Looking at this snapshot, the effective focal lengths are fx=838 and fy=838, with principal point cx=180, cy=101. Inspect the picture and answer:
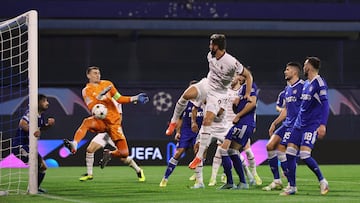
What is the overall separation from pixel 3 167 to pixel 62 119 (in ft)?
8.39

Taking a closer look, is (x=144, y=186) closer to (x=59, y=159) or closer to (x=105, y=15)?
(x=59, y=159)

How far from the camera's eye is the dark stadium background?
30156 millimetres

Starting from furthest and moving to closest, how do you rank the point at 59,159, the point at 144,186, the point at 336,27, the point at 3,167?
the point at 336,27 → the point at 59,159 → the point at 3,167 → the point at 144,186

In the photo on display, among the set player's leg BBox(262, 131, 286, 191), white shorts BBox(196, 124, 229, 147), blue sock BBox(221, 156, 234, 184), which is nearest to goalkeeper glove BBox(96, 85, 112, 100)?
white shorts BBox(196, 124, 229, 147)

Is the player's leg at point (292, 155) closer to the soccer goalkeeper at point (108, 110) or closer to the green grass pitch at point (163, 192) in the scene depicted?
the green grass pitch at point (163, 192)

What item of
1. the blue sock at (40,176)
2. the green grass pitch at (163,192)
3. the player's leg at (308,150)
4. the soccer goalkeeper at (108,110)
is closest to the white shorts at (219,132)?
the green grass pitch at (163,192)

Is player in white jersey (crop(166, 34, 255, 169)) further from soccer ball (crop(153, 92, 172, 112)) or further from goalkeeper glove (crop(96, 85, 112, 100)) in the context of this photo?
soccer ball (crop(153, 92, 172, 112))

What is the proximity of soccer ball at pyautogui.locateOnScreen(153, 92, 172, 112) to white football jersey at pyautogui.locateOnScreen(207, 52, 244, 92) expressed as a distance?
10629mm

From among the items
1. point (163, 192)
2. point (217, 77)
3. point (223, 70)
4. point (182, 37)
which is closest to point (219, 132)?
point (217, 77)

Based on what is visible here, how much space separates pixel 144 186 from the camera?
46.0 ft

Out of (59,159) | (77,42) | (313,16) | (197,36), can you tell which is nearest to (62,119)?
(59,159)

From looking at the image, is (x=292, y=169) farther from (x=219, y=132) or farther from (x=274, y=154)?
(x=219, y=132)

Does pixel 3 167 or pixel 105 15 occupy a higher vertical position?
pixel 105 15

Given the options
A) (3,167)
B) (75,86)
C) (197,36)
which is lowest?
(3,167)
